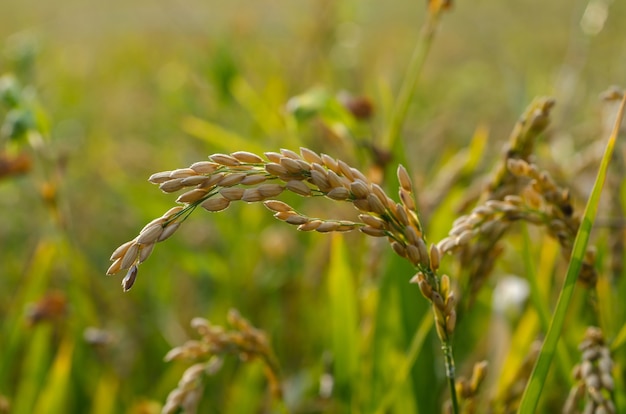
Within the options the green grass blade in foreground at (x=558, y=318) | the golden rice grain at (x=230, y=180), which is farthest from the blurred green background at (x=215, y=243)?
the golden rice grain at (x=230, y=180)

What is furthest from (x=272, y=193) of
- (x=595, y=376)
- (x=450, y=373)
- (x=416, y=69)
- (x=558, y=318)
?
(x=416, y=69)

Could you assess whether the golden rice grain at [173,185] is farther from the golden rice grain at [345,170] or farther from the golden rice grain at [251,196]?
the golden rice grain at [345,170]

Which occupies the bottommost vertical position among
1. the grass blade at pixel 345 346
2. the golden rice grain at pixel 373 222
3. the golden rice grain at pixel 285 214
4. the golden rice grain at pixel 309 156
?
the grass blade at pixel 345 346

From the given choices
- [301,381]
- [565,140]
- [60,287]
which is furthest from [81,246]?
[565,140]

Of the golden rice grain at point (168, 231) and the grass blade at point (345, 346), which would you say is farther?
the grass blade at point (345, 346)

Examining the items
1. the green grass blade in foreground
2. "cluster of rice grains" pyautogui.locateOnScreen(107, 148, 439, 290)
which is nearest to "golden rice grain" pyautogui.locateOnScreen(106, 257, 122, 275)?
"cluster of rice grains" pyautogui.locateOnScreen(107, 148, 439, 290)

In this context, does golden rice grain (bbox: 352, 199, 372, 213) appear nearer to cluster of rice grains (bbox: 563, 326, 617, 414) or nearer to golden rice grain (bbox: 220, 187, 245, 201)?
golden rice grain (bbox: 220, 187, 245, 201)

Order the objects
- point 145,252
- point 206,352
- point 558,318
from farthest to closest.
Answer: point 206,352 < point 558,318 < point 145,252

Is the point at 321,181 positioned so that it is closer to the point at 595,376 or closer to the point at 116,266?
the point at 116,266

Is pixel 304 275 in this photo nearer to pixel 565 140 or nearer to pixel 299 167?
pixel 565 140
